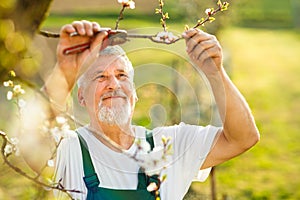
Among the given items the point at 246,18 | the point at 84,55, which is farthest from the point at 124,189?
the point at 246,18

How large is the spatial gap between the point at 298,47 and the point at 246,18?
13.3ft

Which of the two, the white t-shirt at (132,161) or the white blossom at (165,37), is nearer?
the white blossom at (165,37)

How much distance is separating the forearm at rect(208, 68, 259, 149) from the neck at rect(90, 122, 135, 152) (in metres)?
0.32

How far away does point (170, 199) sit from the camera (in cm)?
240

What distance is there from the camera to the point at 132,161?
2375 mm

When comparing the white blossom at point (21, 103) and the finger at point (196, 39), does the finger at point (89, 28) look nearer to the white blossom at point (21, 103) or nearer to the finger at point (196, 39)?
the finger at point (196, 39)

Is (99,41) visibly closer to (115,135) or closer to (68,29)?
(68,29)

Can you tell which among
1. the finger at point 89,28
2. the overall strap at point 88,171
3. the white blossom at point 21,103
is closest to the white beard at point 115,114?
the overall strap at point 88,171

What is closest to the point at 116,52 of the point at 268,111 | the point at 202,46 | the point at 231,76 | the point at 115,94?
the point at 115,94

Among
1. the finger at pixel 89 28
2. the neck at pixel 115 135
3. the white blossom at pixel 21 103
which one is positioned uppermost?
the finger at pixel 89 28

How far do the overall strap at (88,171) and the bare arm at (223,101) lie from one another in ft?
1.34

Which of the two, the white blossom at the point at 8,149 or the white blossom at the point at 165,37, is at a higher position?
the white blossom at the point at 165,37

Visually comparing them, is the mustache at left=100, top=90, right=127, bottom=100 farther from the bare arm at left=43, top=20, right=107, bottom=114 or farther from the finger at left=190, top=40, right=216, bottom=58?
the finger at left=190, top=40, right=216, bottom=58

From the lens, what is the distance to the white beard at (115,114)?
7.79ft
